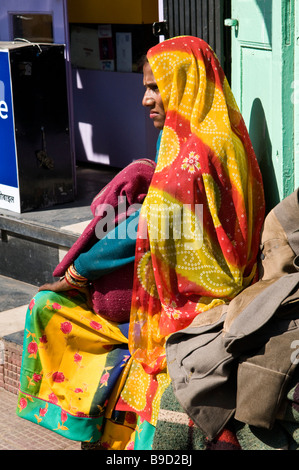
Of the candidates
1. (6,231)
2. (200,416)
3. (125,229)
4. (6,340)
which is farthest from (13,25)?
(200,416)

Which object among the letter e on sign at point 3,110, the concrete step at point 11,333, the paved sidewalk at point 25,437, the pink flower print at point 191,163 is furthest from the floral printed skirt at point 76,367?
the letter e on sign at point 3,110

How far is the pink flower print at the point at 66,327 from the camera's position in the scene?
357 cm

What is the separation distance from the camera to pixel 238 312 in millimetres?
2914

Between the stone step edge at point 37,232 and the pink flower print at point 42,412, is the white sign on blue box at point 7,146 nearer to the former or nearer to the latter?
the stone step edge at point 37,232

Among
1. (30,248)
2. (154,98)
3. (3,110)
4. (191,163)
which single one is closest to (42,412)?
(191,163)

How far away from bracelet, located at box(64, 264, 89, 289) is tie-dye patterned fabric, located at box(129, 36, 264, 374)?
0.30 metres

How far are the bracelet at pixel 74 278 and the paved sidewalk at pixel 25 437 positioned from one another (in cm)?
74

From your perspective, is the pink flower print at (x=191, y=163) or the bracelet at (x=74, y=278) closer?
the pink flower print at (x=191, y=163)

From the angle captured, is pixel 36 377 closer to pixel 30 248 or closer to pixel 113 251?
pixel 113 251

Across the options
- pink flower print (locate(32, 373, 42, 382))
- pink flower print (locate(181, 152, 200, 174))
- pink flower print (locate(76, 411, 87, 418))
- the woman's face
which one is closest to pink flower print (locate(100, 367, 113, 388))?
pink flower print (locate(76, 411, 87, 418))

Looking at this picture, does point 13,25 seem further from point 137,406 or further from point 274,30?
point 137,406
